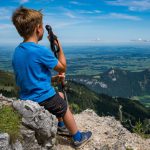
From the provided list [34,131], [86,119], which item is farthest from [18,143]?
[86,119]

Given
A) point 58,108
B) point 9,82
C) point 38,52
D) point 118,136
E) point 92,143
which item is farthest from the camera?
point 9,82

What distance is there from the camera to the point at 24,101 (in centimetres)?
945

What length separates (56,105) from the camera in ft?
32.9

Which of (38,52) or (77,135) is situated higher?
(38,52)

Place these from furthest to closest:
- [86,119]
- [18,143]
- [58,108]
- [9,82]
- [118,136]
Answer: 1. [9,82]
2. [86,119]
3. [118,136]
4. [58,108]
5. [18,143]

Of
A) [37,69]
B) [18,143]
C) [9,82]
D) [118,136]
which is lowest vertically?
[9,82]

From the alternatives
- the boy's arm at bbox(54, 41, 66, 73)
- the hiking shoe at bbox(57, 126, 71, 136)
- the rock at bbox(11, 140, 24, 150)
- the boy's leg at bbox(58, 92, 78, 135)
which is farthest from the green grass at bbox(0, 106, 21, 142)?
the hiking shoe at bbox(57, 126, 71, 136)

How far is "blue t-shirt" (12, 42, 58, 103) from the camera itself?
30.3ft

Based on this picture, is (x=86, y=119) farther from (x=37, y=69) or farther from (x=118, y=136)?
(x=37, y=69)

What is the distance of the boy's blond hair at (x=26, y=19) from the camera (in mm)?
8750

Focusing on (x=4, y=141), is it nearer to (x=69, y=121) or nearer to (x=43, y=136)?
(x=43, y=136)

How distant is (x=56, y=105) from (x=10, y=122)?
5.40 ft

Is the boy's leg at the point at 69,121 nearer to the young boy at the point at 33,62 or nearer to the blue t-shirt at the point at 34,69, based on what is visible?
the young boy at the point at 33,62

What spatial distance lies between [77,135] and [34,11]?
4411 millimetres
